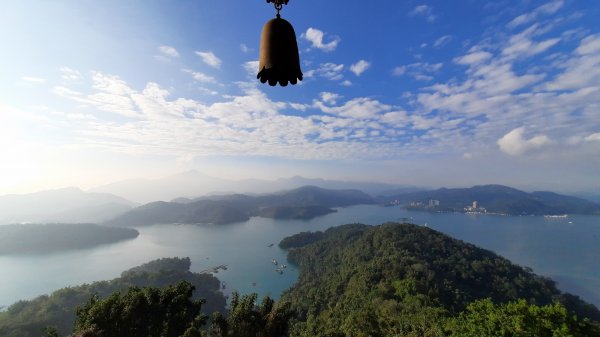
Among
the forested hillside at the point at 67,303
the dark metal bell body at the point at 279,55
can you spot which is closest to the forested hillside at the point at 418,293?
the dark metal bell body at the point at 279,55

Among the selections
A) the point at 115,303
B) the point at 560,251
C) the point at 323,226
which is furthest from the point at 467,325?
the point at 323,226

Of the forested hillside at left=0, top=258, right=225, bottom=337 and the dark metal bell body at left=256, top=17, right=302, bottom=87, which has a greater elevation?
the dark metal bell body at left=256, top=17, right=302, bottom=87

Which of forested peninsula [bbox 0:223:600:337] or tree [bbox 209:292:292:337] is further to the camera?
forested peninsula [bbox 0:223:600:337]

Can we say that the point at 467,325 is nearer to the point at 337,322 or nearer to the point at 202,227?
the point at 337,322

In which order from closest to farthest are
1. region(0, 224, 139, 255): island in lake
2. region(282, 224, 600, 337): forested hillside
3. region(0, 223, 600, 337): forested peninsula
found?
region(0, 223, 600, 337): forested peninsula < region(282, 224, 600, 337): forested hillside < region(0, 224, 139, 255): island in lake

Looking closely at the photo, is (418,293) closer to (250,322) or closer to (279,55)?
(250,322)

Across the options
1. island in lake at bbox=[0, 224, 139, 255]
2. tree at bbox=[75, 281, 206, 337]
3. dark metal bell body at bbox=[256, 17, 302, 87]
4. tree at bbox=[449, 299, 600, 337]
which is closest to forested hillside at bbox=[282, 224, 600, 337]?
tree at bbox=[449, 299, 600, 337]

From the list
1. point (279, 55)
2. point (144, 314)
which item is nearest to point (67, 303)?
point (144, 314)

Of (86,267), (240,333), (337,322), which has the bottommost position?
(86,267)

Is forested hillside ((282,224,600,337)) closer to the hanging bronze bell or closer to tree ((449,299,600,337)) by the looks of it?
tree ((449,299,600,337))
